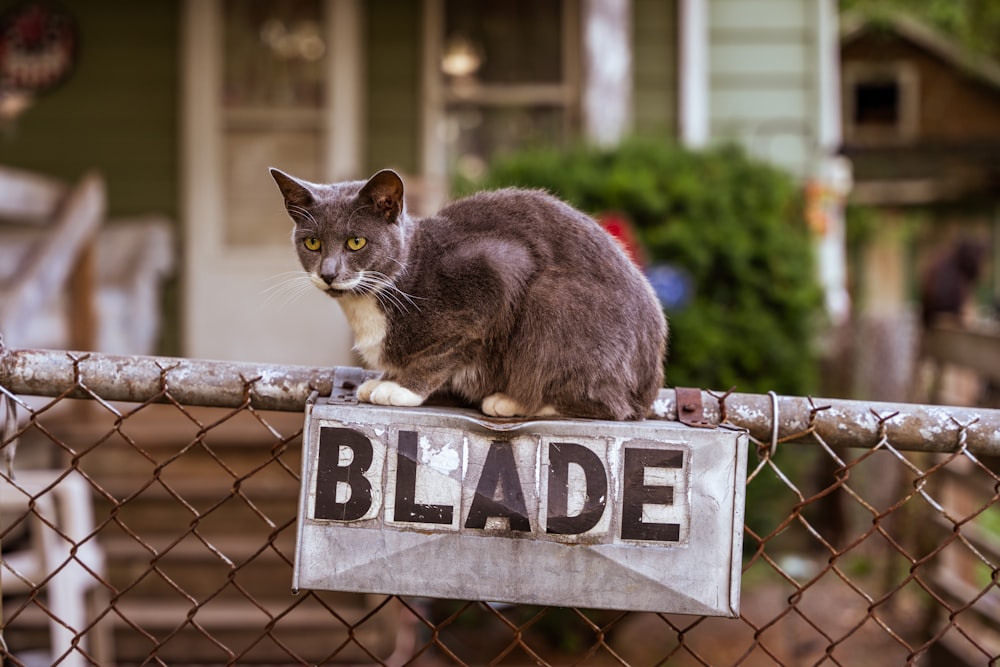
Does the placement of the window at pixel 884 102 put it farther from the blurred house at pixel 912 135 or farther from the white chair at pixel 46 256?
the white chair at pixel 46 256

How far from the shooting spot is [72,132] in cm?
624

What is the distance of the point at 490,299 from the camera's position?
1634 millimetres

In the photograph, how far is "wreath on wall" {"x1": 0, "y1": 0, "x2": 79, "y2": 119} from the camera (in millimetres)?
6133

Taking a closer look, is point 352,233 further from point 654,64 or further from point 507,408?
point 654,64

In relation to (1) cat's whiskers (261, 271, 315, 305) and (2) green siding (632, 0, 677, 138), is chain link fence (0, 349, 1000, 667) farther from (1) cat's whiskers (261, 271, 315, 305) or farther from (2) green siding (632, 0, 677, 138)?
(2) green siding (632, 0, 677, 138)

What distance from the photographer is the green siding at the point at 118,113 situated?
616 centimetres

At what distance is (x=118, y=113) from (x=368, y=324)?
5.25 m

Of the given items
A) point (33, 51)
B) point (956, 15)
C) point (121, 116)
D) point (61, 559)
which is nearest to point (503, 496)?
point (61, 559)

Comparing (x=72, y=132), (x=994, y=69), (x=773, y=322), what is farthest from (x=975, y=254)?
(x=994, y=69)

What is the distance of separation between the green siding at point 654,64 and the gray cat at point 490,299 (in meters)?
4.52

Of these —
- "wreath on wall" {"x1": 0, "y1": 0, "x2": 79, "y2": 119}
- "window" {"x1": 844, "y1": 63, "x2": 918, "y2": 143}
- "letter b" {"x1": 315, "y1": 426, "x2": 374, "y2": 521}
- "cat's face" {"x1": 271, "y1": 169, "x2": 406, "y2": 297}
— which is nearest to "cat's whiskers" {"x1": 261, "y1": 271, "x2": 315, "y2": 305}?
"cat's face" {"x1": 271, "y1": 169, "x2": 406, "y2": 297}

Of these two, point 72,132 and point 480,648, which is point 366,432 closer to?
point 480,648

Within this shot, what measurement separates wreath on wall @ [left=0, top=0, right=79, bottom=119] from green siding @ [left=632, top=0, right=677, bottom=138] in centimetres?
376

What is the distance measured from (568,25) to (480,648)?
3.96 metres
